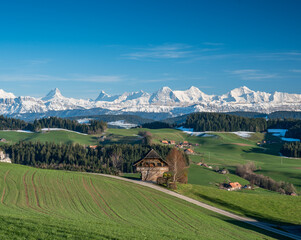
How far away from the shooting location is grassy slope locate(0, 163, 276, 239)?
900 inches

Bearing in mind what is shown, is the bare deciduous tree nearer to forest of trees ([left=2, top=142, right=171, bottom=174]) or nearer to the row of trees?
the row of trees

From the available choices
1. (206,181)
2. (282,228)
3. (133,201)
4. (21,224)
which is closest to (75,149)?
(206,181)

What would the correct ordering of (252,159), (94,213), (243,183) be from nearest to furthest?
(94,213) < (243,183) < (252,159)

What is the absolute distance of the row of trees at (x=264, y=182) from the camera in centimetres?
9253

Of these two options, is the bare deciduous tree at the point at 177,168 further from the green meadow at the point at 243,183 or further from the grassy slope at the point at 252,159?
the grassy slope at the point at 252,159

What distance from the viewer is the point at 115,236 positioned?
22.3 m

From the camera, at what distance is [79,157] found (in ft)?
424

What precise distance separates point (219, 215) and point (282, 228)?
25.9 ft

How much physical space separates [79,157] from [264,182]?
224ft

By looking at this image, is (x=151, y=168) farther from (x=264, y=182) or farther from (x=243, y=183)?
(x=264, y=182)

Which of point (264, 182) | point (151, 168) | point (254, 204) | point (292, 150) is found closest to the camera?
Result: point (254, 204)

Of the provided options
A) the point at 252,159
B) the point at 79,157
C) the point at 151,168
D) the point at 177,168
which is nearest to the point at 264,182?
the point at 177,168

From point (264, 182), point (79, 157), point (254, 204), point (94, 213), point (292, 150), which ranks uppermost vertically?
point (94, 213)

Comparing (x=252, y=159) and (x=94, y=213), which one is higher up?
(x=94, y=213)
